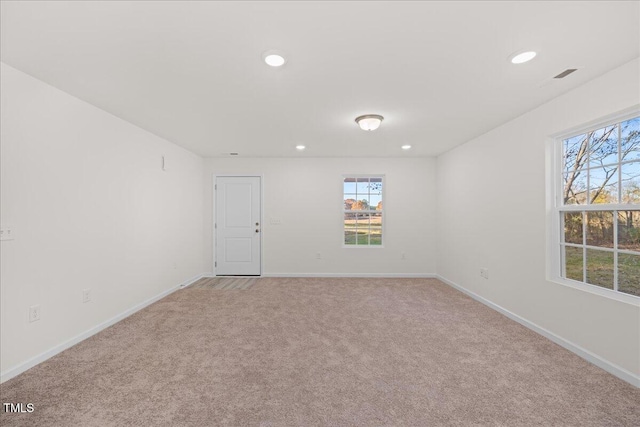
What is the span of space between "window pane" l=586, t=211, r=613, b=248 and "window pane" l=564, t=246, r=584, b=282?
7.3 inches

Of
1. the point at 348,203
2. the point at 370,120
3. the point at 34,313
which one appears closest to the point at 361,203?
the point at 348,203

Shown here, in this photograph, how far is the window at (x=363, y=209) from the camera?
544 cm

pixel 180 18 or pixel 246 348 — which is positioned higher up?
pixel 180 18

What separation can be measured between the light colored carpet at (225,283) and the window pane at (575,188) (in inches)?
174

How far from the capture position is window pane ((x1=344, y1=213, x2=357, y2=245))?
542 centimetres

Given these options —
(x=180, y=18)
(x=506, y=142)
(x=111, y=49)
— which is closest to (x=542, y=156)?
(x=506, y=142)

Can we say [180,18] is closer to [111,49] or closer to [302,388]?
[111,49]

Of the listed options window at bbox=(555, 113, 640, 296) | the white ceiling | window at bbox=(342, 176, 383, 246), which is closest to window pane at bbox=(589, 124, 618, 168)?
window at bbox=(555, 113, 640, 296)

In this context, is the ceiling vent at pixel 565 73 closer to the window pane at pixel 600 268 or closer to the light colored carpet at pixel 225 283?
the window pane at pixel 600 268

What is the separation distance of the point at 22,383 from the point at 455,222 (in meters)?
5.31

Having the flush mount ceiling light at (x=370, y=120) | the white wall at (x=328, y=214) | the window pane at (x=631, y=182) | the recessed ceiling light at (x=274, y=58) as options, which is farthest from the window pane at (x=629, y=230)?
the white wall at (x=328, y=214)

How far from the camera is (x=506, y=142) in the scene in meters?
3.29

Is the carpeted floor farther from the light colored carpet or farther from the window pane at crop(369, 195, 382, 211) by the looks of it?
the window pane at crop(369, 195, 382, 211)

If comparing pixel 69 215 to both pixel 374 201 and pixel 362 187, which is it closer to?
pixel 362 187
